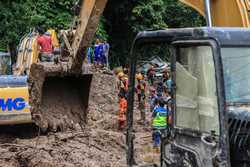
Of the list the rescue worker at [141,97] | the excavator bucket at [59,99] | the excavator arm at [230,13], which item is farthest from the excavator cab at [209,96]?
the rescue worker at [141,97]

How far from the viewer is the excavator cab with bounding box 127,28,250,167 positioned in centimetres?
387

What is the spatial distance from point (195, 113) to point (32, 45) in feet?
35.1

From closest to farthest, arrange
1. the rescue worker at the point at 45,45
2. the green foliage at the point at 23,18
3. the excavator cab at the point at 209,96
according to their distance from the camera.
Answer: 1. the excavator cab at the point at 209,96
2. the rescue worker at the point at 45,45
3. the green foliage at the point at 23,18

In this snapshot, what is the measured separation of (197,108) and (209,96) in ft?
0.72

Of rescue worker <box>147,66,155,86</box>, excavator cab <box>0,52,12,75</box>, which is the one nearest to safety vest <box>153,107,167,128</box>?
excavator cab <box>0,52,12,75</box>

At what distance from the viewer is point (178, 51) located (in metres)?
4.36

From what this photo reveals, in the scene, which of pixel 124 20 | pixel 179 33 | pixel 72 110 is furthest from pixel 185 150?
pixel 124 20

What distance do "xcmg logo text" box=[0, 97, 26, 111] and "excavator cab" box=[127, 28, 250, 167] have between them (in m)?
7.29

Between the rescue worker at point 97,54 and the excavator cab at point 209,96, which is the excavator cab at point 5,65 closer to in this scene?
the rescue worker at point 97,54

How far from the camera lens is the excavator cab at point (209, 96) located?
387 cm

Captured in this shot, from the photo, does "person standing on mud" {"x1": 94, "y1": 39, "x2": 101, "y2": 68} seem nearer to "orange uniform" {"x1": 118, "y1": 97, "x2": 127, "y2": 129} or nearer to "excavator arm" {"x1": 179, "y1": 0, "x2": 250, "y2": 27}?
"orange uniform" {"x1": 118, "y1": 97, "x2": 127, "y2": 129}

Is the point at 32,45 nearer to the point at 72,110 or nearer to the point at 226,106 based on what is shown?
the point at 72,110

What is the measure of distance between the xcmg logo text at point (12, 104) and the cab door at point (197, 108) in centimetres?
725

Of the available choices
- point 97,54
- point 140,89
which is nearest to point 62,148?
point 140,89
